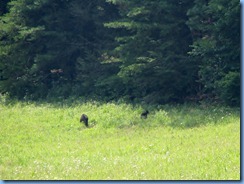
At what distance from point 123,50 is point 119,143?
8432 millimetres

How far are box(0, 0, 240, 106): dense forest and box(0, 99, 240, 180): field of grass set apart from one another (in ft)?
4.63

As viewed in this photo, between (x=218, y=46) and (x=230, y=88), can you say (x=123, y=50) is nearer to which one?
(x=218, y=46)

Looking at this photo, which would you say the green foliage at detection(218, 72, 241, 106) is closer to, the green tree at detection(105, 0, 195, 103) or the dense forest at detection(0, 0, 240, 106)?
the dense forest at detection(0, 0, 240, 106)

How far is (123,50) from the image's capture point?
23.0 metres

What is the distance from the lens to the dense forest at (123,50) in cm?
1982

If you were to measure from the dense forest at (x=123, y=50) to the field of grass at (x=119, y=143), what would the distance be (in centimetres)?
141

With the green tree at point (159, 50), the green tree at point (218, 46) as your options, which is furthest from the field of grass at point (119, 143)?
the green tree at point (159, 50)

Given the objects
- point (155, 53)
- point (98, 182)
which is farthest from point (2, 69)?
point (98, 182)

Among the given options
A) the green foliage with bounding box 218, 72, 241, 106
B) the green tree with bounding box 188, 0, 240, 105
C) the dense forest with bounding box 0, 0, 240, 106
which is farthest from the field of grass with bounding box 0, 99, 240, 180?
the dense forest with bounding box 0, 0, 240, 106

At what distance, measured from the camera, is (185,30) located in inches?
873

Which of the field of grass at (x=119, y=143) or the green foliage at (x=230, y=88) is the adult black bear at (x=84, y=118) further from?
the green foliage at (x=230, y=88)

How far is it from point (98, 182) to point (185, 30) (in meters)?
13.1

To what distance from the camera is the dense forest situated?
1982 cm

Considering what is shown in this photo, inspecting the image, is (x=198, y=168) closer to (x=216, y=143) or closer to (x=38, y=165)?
(x=216, y=143)
